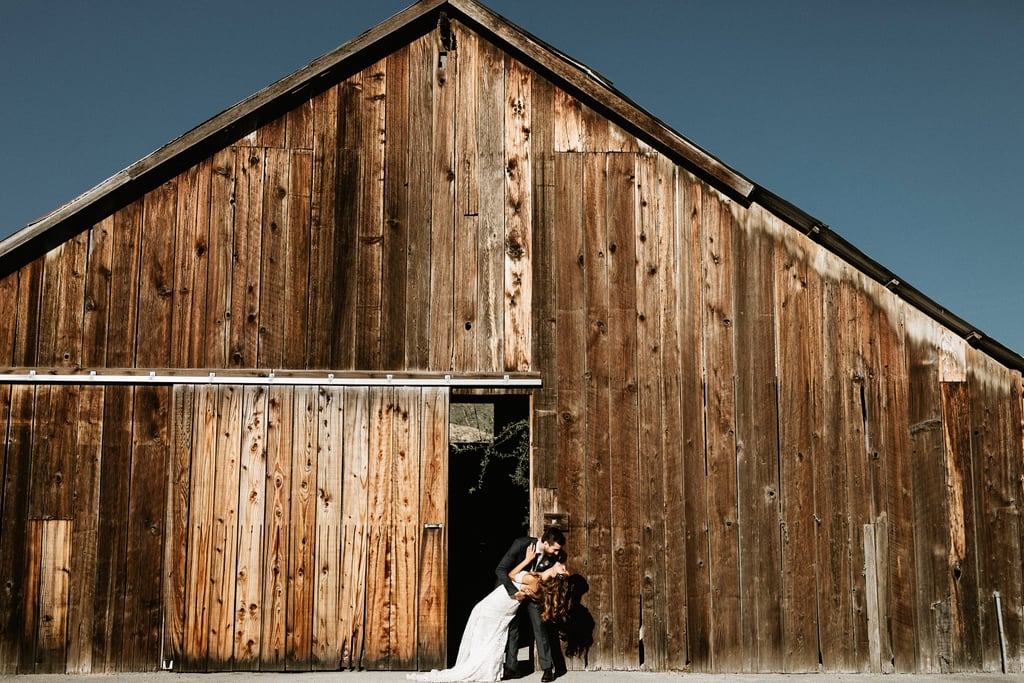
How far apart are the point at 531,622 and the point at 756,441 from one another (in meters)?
2.64

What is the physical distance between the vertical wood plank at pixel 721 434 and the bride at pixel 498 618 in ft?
4.70

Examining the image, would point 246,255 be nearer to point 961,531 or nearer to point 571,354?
point 571,354

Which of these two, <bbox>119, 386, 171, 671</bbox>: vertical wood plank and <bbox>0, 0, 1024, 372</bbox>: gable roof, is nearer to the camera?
<bbox>119, 386, 171, 671</bbox>: vertical wood plank

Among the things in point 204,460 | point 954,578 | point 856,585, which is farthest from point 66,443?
point 954,578

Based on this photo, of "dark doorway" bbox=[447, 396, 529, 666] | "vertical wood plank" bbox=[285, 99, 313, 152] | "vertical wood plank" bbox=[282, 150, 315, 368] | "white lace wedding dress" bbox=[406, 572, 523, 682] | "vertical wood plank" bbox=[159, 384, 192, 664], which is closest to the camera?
"white lace wedding dress" bbox=[406, 572, 523, 682]

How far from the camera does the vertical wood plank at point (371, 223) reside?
8172mm

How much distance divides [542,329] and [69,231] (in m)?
4.41

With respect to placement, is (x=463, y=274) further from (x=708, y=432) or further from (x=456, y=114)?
(x=708, y=432)

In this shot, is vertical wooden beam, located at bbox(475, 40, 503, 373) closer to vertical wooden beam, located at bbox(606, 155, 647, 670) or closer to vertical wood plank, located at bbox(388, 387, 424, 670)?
vertical wood plank, located at bbox(388, 387, 424, 670)

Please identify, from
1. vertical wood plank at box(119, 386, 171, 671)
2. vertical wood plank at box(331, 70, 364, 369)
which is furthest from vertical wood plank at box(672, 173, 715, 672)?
vertical wood plank at box(119, 386, 171, 671)

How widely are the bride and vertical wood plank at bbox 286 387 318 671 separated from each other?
104 cm

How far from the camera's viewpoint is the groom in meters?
7.80

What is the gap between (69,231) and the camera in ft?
26.6

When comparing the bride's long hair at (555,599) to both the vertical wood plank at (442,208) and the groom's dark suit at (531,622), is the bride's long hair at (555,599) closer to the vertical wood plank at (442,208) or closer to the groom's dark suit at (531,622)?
the groom's dark suit at (531,622)
